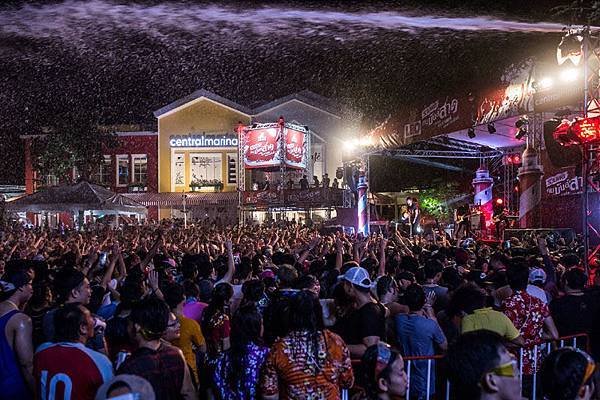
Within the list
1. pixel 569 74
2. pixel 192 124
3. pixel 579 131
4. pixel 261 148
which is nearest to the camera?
pixel 579 131

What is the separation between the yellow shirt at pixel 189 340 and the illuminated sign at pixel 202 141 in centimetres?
3419

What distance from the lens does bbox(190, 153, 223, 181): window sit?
3975cm

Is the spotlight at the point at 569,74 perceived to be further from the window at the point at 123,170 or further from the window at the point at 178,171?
the window at the point at 123,170

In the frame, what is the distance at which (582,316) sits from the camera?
638 centimetres

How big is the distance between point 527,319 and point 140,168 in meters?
37.3

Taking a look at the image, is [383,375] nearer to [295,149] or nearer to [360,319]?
[360,319]

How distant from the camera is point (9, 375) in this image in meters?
4.53

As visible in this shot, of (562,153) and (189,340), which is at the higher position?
(562,153)

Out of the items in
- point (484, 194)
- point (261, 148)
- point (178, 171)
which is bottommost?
point (484, 194)

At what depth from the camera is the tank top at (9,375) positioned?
4.54m

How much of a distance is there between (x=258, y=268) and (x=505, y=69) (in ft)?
32.5

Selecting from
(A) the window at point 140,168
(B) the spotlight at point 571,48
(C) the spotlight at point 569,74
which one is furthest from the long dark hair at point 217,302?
(A) the window at point 140,168

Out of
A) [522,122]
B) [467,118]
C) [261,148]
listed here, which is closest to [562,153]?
[522,122]

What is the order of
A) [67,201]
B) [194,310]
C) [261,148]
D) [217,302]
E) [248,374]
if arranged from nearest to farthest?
[248,374]
[217,302]
[194,310]
[67,201]
[261,148]
